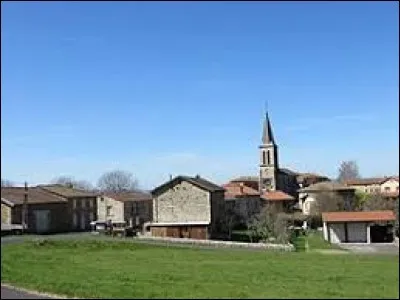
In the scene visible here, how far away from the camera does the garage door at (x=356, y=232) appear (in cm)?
3644

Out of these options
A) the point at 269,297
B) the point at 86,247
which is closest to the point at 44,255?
the point at 86,247

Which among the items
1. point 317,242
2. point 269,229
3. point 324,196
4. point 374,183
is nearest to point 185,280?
point 317,242

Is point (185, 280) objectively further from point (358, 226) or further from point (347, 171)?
point (347, 171)

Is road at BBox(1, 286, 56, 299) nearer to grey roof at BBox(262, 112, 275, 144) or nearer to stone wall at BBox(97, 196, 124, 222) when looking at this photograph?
stone wall at BBox(97, 196, 124, 222)

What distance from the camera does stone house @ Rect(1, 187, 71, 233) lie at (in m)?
10.1

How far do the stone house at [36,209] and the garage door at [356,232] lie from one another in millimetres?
17028

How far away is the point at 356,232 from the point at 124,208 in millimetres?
22811

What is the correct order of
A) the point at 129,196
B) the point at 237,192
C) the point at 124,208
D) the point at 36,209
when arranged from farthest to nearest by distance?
1. the point at 237,192
2. the point at 129,196
3. the point at 124,208
4. the point at 36,209

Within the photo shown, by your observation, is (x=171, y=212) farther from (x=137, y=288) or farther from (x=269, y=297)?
(x=269, y=297)

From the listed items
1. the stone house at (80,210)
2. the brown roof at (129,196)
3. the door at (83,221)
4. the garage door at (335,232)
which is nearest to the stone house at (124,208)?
the brown roof at (129,196)

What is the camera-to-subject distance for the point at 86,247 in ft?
95.5

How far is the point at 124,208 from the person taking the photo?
5297cm

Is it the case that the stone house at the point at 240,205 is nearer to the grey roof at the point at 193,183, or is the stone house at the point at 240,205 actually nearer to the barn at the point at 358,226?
the grey roof at the point at 193,183

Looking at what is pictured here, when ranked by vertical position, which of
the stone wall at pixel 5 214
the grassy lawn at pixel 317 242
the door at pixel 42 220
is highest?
the stone wall at pixel 5 214
